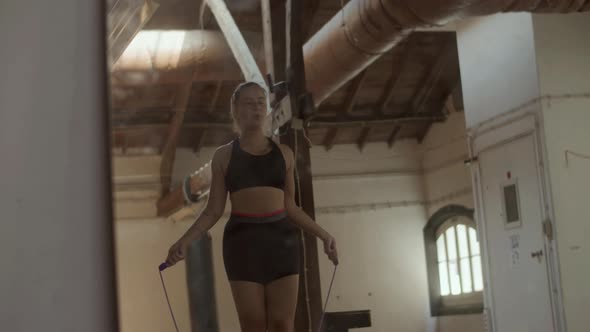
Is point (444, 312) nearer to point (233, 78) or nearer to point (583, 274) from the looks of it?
point (583, 274)

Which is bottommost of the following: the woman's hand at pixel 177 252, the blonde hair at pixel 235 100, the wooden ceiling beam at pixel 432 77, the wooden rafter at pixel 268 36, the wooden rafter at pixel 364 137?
the woman's hand at pixel 177 252

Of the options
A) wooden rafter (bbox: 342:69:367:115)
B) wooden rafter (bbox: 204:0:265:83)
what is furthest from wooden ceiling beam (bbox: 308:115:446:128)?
wooden rafter (bbox: 204:0:265:83)

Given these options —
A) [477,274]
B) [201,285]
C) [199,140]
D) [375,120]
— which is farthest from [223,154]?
[477,274]

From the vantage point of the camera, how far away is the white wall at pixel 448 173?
9.32 feet

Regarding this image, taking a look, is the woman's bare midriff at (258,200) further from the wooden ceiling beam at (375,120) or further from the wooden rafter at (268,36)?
the wooden ceiling beam at (375,120)

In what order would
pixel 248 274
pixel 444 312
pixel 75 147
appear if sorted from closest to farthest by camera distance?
1. pixel 75 147
2. pixel 248 274
3. pixel 444 312

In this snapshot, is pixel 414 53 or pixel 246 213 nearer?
pixel 246 213

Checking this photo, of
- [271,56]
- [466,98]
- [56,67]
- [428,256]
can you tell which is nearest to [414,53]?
[466,98]

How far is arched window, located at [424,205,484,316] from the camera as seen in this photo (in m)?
2.35

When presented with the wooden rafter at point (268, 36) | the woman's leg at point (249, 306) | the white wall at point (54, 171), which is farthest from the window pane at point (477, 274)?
the white wall at point (54, 171)

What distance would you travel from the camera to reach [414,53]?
381 centimetres

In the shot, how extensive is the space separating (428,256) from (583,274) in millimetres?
1466

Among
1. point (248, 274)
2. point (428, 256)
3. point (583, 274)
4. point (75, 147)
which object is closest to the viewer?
point (75, 147)

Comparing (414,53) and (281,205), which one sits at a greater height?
(414,53)
